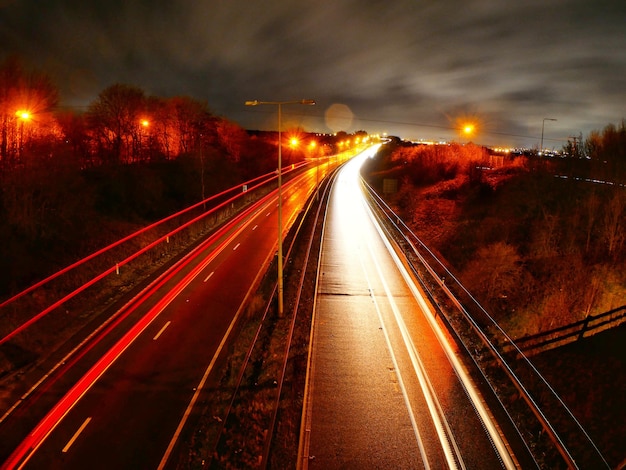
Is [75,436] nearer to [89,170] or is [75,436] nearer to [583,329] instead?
[583,329]

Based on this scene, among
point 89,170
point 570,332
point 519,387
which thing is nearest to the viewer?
point 519,387

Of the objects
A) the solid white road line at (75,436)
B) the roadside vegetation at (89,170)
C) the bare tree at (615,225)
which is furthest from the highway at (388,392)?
the roadside vegetation at (89,170)

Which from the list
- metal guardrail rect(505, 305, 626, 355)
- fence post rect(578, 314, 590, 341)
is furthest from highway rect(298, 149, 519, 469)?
fence post rect(578, 314, 590, 341)

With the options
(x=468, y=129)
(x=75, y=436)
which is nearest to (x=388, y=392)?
(x=75, y=436)

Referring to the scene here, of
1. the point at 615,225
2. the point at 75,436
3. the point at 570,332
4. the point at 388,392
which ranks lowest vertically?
the point at 75,436

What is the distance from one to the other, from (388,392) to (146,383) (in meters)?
8.37

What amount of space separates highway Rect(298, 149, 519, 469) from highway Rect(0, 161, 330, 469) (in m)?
4.15

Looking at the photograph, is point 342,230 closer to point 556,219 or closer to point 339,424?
point 556,219

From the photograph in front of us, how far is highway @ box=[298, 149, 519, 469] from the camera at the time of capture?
10.4 meters

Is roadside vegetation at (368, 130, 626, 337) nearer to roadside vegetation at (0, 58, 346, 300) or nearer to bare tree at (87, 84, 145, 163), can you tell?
roadside vegetation at (0, 58, 346, 300)

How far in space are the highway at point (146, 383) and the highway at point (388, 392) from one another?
4.15 m

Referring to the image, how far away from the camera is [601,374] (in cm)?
1381

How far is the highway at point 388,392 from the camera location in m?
10.4

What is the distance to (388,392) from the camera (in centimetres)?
1296
